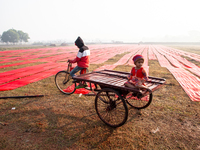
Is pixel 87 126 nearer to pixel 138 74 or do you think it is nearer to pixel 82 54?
pixel 138 74

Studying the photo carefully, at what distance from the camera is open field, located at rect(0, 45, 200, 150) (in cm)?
280

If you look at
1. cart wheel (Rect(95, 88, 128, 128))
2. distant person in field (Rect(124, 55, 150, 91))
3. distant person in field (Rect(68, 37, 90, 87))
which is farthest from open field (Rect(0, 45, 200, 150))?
distant person in field (Rect(68, 37, 90, 87))

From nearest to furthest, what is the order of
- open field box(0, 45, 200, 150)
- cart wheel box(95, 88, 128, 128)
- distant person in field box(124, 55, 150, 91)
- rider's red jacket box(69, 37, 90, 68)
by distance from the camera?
open field box(0, 45, 200, 150), distant person in field box(124, 55, 150, 91), cart wheel box(95, 88, 128, 128), rider's red jacket box(69, 37, 90, 68)

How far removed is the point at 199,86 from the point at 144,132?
15.5 feet

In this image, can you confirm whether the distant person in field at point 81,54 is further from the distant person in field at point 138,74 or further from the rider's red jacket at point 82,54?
the distant person in field at point 138,74

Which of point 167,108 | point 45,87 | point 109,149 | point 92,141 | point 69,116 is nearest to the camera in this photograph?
point 109,149

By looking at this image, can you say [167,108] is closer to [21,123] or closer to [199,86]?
[199,86]

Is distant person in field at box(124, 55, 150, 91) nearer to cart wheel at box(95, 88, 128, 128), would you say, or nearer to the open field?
cart wheel at box(95, 88, 128, 128)

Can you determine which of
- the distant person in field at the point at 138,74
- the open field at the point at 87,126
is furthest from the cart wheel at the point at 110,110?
the distant person in field at the point at 138,74

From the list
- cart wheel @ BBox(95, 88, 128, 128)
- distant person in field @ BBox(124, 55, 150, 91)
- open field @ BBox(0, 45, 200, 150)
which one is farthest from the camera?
cart wheel @ BBox(95, 88, 128, 128)

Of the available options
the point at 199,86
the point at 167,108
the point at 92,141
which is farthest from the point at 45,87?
the point at 199,86

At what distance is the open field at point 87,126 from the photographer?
9.18 ft

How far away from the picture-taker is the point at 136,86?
2809 mm

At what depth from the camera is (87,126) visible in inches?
132
